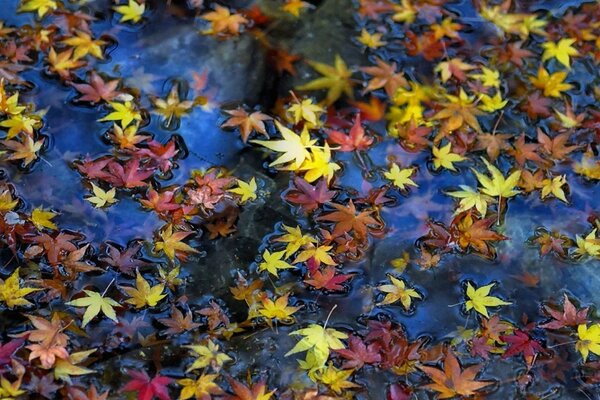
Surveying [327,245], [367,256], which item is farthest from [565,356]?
[327,245]

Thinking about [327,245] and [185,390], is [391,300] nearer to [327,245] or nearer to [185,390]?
[327,245]

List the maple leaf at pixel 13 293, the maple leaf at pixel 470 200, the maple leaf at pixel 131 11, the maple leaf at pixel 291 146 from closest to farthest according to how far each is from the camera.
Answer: the maple leaf at pixel 13 293 < the maple leaf at pixel 470 200 < the maple leaf at pixel 291 146 < the maple leaf at pixel 131 11

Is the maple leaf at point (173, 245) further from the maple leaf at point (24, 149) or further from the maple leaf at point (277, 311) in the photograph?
the maple leaf at point (24, 149)

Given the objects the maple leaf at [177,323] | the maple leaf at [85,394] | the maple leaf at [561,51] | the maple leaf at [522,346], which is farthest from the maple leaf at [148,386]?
the maple leaf at [561,51]

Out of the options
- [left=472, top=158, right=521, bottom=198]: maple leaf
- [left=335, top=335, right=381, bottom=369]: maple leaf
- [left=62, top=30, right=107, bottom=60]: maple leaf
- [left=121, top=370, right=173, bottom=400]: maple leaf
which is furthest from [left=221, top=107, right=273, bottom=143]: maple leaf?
[left=121, top=370, right=173, bottom=400]: maple leaf

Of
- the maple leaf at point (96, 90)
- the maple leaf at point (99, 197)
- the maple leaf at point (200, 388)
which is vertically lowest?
the maple leaf at point (200, 388)

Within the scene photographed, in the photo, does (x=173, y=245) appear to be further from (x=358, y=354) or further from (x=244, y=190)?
(x=358, y=354)

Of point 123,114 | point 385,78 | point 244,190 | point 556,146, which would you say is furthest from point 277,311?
point 556,146
